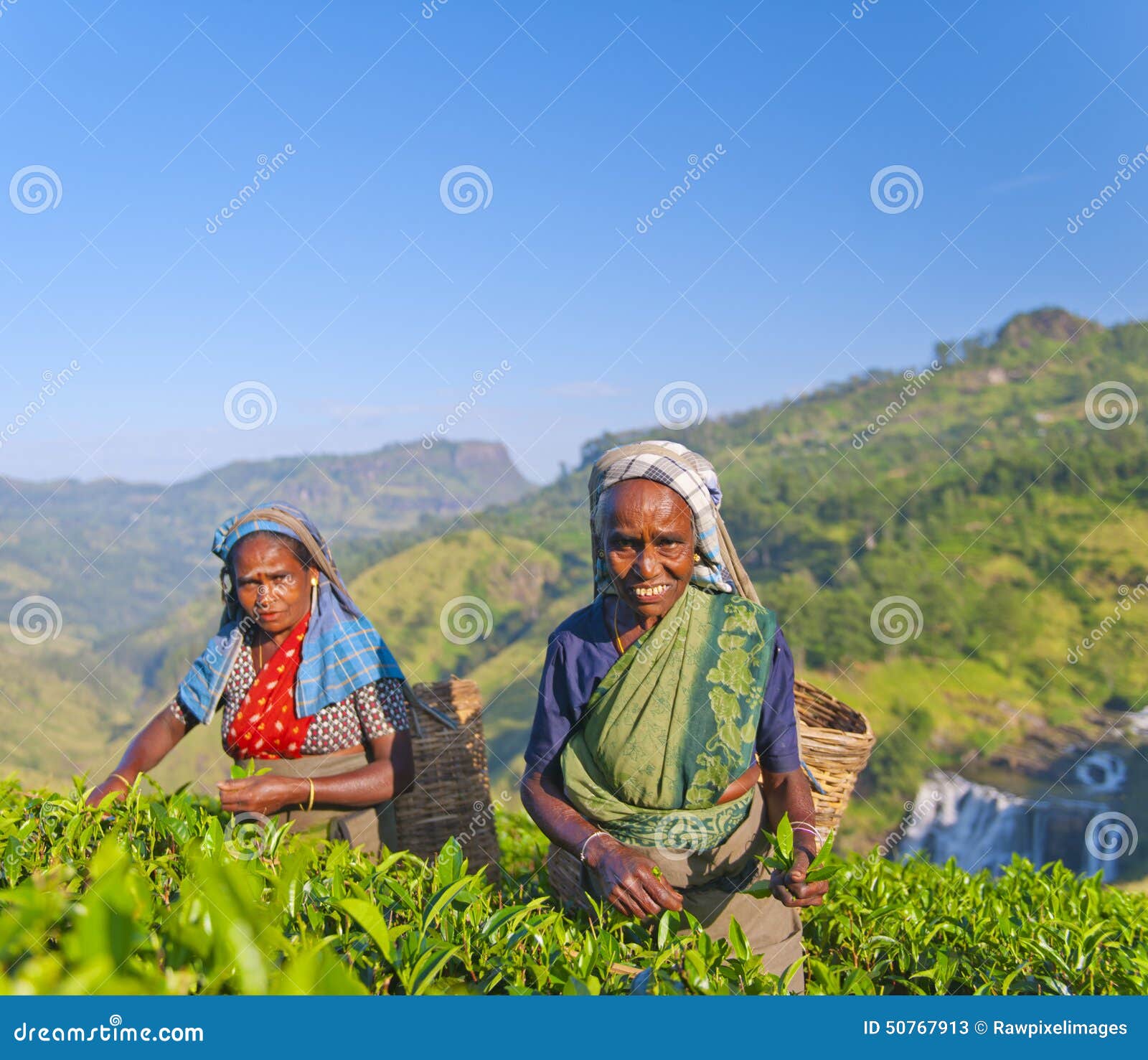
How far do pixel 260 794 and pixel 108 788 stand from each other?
0.52 metres

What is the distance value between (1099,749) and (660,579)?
176ft

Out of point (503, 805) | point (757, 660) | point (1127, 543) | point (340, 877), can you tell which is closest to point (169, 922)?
point (340, 877)

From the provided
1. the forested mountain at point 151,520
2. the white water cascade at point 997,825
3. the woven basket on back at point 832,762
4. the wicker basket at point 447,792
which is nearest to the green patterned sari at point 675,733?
the woven basket on back at point 832,762

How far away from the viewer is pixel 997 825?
44.9m

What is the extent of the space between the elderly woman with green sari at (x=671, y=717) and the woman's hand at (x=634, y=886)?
0.11m

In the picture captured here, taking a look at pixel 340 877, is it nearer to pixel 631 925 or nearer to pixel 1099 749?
pixel 631 925

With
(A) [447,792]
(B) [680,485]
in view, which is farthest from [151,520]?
(B) [680,485]

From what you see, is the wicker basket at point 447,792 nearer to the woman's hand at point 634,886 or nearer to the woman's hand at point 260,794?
the woman's hand at point 260,794

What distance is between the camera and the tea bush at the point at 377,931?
1.45 metres

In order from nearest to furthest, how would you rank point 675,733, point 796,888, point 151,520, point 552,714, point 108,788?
point 796,888, point 675,733, point 552,714, point 108,788, point 151,520

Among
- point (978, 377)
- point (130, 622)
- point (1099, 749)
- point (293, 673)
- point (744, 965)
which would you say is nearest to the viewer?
point (744, 965)

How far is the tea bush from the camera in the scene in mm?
1445

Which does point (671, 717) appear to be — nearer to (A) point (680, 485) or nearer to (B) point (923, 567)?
(A) point (680, 485)

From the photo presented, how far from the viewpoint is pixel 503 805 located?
623cm
